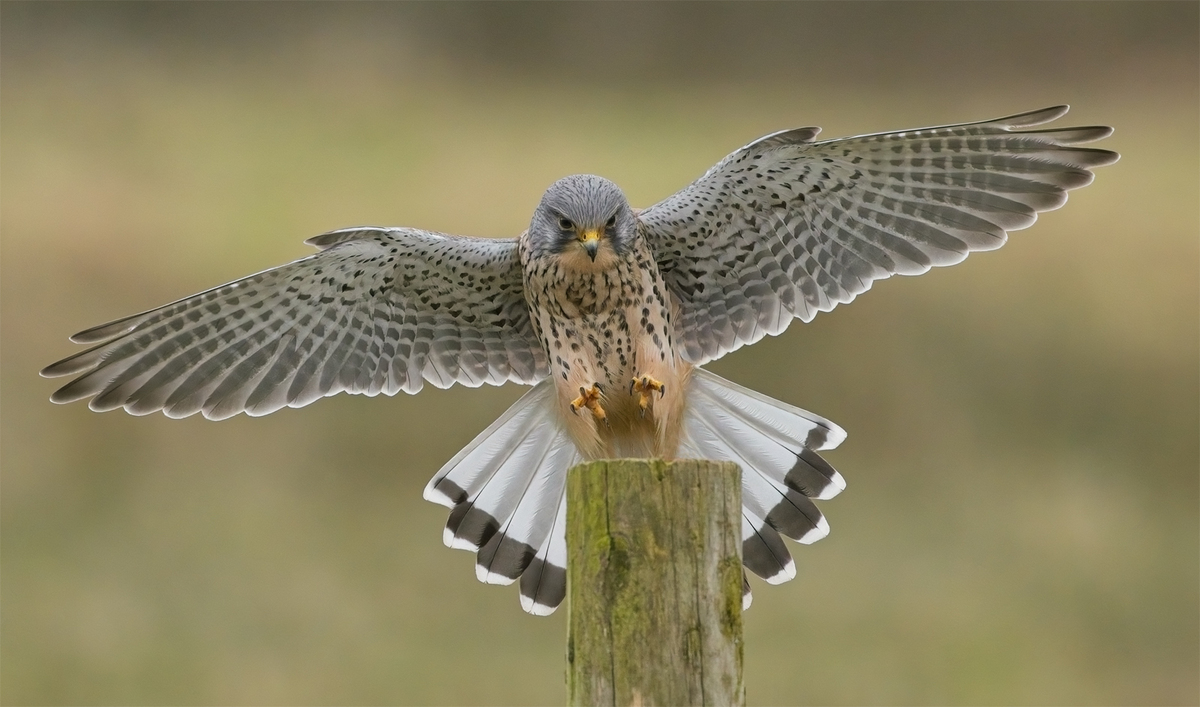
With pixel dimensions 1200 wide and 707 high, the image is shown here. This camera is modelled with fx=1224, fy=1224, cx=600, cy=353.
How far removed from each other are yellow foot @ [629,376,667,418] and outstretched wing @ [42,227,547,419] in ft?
1.57

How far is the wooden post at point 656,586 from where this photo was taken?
2.26 metres

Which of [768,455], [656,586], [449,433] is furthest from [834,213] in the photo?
[449,433]

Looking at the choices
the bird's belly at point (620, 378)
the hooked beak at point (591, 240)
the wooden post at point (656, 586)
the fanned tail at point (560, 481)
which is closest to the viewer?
the wooden post at point (656, 586)

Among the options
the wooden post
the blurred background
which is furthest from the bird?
the blurred background

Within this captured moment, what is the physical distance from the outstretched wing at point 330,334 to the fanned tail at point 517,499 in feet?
0.67

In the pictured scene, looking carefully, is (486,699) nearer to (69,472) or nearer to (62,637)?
(62,637)

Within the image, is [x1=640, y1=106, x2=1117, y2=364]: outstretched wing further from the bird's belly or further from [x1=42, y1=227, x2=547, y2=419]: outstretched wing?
[x1=42, y1=227, x2=547, y2=419]: outstretched wing

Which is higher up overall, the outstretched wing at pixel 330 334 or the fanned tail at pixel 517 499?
the outstretched wing at pixel 330 334

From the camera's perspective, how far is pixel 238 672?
7168 millimetres

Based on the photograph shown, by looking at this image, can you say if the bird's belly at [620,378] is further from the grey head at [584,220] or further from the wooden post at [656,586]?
the wooden post at [656,586]

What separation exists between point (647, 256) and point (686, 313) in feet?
1.25

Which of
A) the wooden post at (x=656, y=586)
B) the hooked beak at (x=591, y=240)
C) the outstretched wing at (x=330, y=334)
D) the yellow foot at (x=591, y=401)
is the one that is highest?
the hooked beak at (x=591, y=240)

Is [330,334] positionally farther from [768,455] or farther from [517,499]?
[768,455]

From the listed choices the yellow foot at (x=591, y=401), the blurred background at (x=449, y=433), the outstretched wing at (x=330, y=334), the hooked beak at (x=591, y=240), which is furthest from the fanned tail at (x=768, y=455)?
the blurred background at (x=449, y=433)
